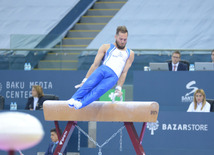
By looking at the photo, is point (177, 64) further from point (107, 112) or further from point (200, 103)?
point (107, 112)

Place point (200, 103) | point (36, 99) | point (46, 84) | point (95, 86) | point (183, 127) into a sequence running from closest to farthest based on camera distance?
1. point (95, 86)
2. point (183, 127)
3. point (200, 103)
4. point (36, 99)
5. point (46, 84)

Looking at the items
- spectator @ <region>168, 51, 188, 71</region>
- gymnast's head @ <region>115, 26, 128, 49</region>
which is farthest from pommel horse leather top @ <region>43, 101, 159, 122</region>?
spectator @ <region>168, 51, 188, 71</region>

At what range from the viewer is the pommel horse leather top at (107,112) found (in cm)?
498

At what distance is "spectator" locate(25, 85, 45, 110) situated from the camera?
8566mm

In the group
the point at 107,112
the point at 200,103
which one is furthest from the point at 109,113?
the point at 200,103

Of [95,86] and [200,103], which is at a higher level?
[95,86]

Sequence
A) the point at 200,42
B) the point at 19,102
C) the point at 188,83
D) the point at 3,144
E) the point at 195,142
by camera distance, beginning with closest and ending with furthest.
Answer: the point at 3,144
the point at 195,142
the point at 188,83
the point at 19,102
the point at 200,42

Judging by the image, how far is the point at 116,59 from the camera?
17.2 ft

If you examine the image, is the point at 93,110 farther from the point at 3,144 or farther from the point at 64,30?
the point at 64,30

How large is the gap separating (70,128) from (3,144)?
397 centimetres

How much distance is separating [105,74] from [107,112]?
0.49m

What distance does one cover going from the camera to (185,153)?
253 inches

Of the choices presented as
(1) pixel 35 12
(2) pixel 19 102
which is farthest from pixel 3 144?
(1) pixel 35 12

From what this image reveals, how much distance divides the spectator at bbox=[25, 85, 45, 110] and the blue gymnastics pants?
367cm
